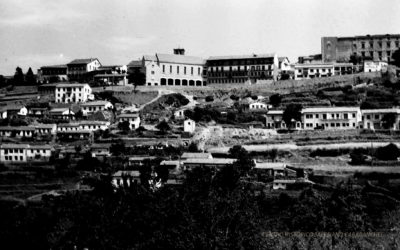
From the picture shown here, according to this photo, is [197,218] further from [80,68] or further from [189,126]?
[80,68]

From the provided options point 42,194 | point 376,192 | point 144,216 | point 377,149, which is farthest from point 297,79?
point 144,216

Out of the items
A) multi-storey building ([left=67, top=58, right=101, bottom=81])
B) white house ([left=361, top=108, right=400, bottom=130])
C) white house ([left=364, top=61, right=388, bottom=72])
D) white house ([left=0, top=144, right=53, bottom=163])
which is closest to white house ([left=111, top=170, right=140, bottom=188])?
white house ([left=0, top=144, right=53, bottom=163])

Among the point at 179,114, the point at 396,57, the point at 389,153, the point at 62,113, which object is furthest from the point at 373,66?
the point at 62,113

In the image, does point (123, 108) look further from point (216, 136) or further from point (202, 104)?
point (216, 136)

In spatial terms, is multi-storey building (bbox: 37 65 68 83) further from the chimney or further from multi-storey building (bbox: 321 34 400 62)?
multi-storey building (bbox: 321 34 400 62)

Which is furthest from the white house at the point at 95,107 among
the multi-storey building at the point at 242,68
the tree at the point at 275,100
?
the multi-storey building at the point at 242,68

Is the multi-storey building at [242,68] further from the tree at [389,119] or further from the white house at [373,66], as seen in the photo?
the tree at [389,119]
